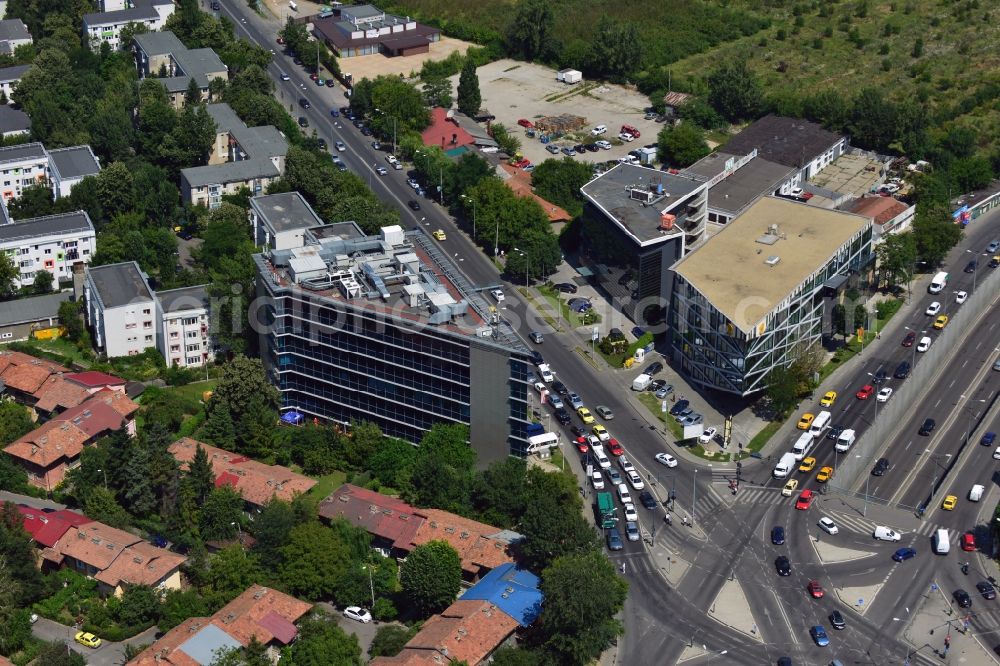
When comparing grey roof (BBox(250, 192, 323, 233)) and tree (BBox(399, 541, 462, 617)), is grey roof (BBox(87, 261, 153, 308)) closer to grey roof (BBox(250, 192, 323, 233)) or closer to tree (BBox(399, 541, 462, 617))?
grey roof (BBox(250, 192, 323, 233))

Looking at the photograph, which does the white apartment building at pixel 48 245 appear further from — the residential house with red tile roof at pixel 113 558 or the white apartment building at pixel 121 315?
the residential house with red tile roof at pixel 113 558

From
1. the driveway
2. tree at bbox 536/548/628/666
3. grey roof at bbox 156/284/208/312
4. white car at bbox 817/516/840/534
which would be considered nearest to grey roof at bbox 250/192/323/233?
grey roof at bbox 156/284/208/312

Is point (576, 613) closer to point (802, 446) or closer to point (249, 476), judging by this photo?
point (249, 476)

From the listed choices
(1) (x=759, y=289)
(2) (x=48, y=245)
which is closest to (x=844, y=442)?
(1) (x=759, y=289)

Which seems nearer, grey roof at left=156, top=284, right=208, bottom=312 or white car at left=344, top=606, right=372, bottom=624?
white car at left=344, top=606, right=372, bottom=624

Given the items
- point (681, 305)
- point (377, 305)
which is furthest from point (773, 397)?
point (377, 305)
